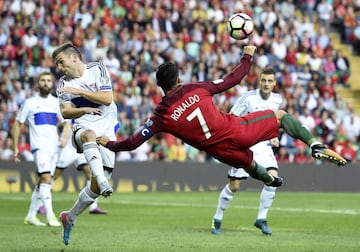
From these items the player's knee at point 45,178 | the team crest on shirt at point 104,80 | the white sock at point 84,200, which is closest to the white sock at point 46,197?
the player's knee at point 45,178

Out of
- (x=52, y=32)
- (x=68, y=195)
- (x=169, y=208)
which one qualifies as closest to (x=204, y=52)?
(x=52, y=32)

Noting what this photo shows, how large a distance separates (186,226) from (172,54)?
1606 centimetres

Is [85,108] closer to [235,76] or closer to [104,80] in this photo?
[104,80]

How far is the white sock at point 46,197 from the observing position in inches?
677

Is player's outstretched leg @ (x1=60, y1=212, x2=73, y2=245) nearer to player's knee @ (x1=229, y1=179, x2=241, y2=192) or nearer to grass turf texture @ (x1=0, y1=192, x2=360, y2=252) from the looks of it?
grass turf texture @ (x1=0, y1=192, x2=360, y2=252)

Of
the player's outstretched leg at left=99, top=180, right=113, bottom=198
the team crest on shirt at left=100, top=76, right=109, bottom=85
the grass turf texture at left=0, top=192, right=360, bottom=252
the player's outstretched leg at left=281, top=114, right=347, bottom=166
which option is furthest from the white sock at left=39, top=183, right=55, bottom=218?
the player's outstretched leg at left=281, top=114, right=347, bottom=166

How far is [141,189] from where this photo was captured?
29047 millimetres

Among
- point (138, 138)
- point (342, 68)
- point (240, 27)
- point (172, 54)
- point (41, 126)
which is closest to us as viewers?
point (138, 138)

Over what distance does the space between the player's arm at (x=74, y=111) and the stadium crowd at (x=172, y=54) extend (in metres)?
15.2

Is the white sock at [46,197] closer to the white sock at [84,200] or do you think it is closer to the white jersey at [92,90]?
the white jersey at [92,90]

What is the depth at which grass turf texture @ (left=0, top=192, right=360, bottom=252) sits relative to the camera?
13.5 m

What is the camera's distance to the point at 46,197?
1736cm

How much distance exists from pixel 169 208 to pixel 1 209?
362 centimetres

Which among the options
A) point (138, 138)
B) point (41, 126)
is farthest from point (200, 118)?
point (41, 126)
